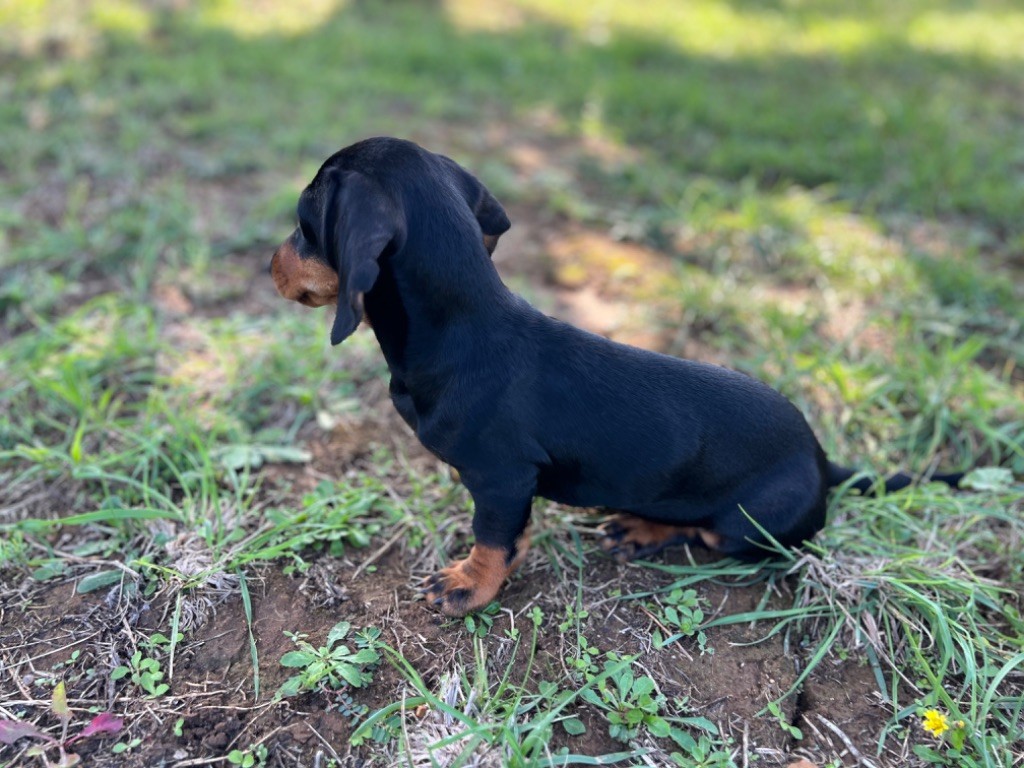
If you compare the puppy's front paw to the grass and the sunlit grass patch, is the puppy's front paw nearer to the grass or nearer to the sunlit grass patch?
the grass

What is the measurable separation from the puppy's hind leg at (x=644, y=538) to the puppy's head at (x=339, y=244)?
143 cm

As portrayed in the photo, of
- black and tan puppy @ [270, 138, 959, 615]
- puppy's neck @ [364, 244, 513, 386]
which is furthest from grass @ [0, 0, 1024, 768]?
puppy's neck @ [364, 244, 513, 386]

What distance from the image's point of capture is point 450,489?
3.50 m

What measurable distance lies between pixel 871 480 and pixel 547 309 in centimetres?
204

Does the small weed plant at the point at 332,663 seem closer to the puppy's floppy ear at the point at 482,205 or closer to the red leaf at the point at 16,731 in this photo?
the red leaf at the point at 16,731

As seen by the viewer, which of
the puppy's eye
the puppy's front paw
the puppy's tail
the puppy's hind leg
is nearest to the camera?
the puppy's eye

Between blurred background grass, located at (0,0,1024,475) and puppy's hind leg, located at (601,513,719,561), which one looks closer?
puppy's hind leg, located at (601,513,719,561)

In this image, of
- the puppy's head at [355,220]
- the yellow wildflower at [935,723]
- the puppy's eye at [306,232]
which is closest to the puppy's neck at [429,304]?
the puppy's head at [355,220]

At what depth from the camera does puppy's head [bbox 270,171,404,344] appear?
233 centimetres

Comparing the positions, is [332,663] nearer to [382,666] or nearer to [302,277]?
[382,666]

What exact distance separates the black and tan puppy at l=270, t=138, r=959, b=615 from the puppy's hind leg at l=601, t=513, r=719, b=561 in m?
0.21

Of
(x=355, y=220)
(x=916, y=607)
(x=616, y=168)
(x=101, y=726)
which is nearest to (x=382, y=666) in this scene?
(x=101, y=726)

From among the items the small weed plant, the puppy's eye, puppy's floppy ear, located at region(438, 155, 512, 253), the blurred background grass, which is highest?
puppy's floppy ear, located at region(438, 155, 512, 253)

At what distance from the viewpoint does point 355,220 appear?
2.40 meters
